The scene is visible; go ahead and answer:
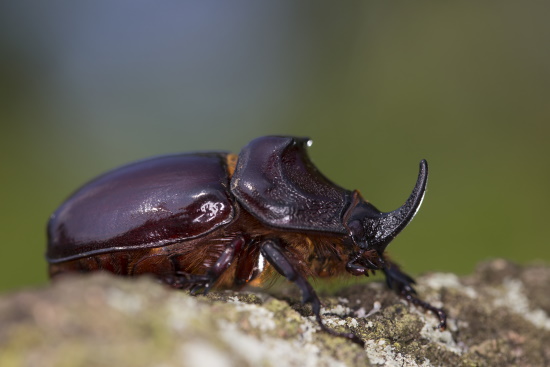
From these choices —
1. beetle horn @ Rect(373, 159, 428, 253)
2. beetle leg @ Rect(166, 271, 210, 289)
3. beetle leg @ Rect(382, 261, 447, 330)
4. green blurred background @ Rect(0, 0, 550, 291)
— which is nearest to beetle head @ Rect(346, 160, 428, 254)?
beetle horn @ Rect(373, 159, 428, 253)

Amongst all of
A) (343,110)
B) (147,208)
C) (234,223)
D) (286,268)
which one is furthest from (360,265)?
(343,110)

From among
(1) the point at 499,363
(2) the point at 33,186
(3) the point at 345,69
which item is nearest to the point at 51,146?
(2) the point at 33,186

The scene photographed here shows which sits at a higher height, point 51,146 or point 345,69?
point 345,69

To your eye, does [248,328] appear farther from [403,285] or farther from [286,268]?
[403,285]

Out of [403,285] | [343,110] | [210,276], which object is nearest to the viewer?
[210,276]

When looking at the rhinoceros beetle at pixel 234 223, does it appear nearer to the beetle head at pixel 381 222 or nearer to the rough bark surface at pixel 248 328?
the beetle head at pixel 381 222

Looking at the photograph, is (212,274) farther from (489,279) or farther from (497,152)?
(497,152)

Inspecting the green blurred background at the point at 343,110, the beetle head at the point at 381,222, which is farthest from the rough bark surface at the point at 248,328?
the green blurred background at the point at 343,110
